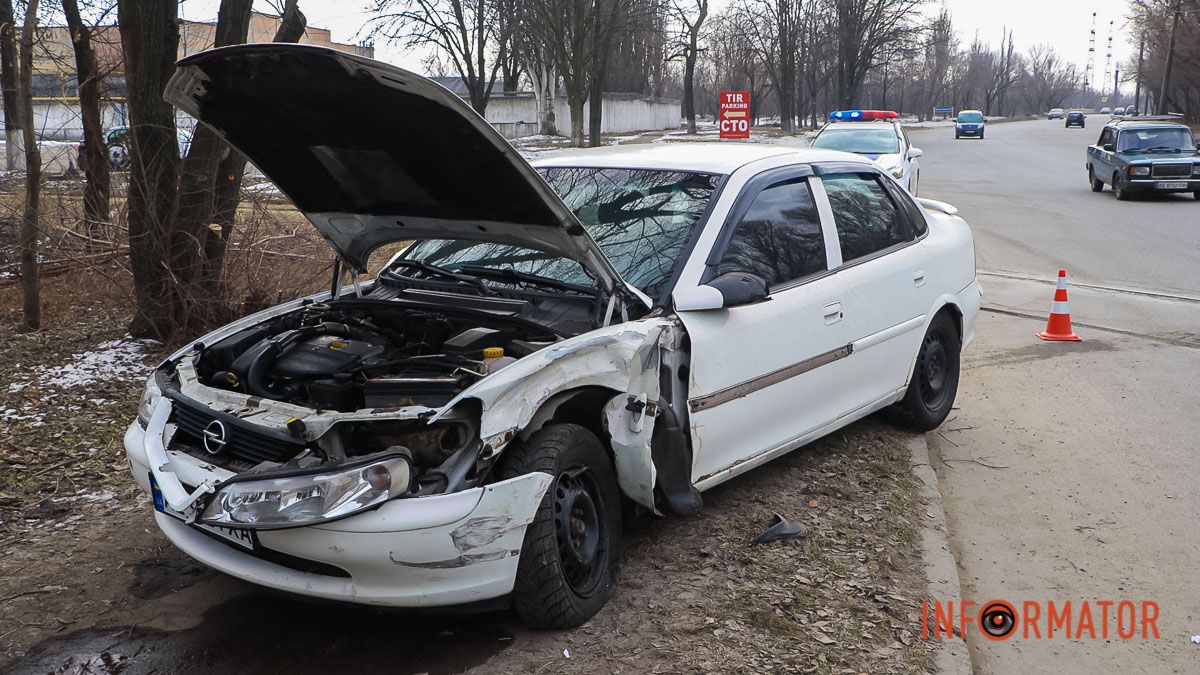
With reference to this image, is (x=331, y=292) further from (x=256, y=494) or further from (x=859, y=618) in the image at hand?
(x=859, y=618)

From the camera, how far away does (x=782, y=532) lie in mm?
4340

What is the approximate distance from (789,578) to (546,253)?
5.40 ft

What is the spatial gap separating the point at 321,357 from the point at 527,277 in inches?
39.7

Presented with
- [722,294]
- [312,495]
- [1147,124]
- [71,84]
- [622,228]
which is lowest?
[312,495]

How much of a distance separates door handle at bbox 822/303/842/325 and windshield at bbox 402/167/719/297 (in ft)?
2.63

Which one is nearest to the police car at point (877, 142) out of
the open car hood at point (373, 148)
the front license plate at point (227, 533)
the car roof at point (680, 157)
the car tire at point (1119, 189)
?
the car tire at point (1119, 189)

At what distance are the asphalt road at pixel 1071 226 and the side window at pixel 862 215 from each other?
256 inches

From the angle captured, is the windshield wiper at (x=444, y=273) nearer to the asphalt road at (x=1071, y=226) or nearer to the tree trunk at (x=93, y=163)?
the tree trunk at (x=93, y=163)

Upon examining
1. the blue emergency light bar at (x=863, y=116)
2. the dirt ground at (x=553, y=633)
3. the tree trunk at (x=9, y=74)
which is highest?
the tree trunk at (x=9, y=74)

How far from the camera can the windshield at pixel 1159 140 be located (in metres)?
21.0

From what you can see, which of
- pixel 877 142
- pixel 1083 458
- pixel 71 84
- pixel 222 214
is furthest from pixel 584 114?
pixel 1083 458

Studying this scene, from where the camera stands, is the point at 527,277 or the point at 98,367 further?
the point at 98,367

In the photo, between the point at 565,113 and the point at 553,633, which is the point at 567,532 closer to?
the point at 553,633

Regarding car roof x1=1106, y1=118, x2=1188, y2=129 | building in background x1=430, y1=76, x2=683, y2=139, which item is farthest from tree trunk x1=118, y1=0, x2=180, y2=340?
building in background x1=430, y1=76, x2=683, y2=139
